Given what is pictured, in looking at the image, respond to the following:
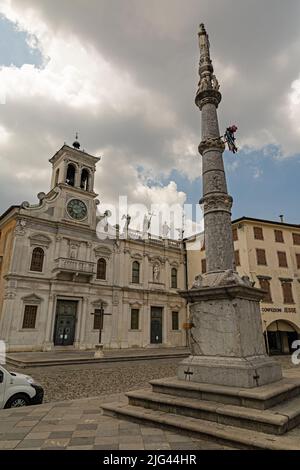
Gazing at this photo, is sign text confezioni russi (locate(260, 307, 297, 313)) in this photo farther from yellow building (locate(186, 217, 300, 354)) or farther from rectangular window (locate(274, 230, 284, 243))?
rectangular window (locate(274, 230, 284, 243))

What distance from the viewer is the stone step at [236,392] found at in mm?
4363

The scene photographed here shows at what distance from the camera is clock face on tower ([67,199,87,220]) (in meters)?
24.8

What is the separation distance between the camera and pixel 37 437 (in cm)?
434

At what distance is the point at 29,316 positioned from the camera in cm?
2083

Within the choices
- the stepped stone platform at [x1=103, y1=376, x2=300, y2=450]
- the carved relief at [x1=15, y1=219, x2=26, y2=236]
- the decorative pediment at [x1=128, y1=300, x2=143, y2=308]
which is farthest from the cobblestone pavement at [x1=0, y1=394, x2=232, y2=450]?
the decorative pediment at [x1=128, y1=300, x2=143, y2=308]

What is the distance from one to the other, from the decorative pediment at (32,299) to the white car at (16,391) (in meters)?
15.2

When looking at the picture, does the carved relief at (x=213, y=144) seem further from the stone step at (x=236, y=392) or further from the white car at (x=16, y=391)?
the white car at (x=16, y=391)

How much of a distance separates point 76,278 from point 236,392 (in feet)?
66.8

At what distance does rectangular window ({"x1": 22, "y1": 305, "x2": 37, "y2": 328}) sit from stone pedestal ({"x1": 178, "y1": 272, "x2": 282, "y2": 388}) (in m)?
17.9

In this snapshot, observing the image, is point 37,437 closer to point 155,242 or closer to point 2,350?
point 2,350

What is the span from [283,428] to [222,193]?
474 centimetres

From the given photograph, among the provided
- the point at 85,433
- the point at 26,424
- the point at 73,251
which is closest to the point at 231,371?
the point at 85,433

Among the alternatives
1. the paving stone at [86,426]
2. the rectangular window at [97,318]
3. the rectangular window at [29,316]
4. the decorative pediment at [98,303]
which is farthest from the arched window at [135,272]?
the paving stone at [86,426]
